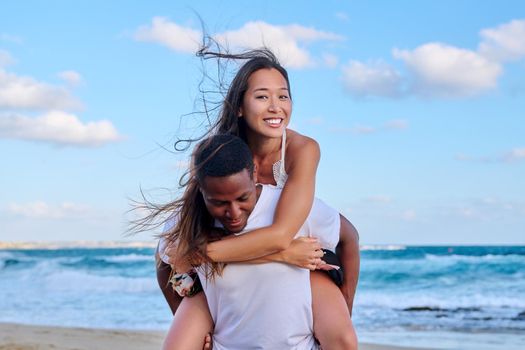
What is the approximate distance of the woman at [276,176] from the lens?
343cm

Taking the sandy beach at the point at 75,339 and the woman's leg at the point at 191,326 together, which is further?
the sandy beach at the point at 75,339

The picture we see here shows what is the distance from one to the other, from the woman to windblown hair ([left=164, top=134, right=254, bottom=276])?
3.5 inches

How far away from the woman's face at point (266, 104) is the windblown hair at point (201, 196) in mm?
421

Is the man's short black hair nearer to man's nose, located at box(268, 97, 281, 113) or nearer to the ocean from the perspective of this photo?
man's nose, located at box(268, 97, 281, 113)

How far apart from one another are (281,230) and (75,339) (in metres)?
7.29

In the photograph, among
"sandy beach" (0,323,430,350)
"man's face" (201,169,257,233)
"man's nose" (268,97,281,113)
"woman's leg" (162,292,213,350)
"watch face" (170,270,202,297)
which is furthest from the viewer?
"sandy beach" (0,323,430,350)

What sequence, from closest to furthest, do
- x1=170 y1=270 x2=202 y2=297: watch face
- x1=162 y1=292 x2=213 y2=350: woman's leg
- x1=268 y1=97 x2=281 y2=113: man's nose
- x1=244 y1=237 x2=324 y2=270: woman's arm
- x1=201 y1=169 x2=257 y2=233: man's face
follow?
x1=201 y1=169 x2=257 y2=233: man's face
x1=244 y1=237 x2=324 y2=270: woman's arm
x1=162 y1=292 x2=213 y2=350: woman's leg
x1=170 y1=270 x2=202 y2=297: watch face
x1=268 y1=97 x2=281 y2=113: man's nose

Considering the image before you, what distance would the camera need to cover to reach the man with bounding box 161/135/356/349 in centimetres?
337

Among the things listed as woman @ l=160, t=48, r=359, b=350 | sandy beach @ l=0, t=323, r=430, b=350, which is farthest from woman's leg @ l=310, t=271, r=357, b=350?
sandy beach @ l=0, t=323, r=430, b=350

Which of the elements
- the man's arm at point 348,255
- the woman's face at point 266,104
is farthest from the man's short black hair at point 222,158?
the man's arm at point 348,255

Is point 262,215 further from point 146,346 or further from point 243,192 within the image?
point 146,346

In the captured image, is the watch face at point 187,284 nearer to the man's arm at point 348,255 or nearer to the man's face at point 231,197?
the man's face at point 231,197

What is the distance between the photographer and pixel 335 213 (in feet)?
12.4

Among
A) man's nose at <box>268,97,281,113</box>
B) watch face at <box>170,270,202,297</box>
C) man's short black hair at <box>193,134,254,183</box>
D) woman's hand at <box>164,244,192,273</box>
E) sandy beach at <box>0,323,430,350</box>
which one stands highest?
man's nose at <box>268,97,281,113</box>
